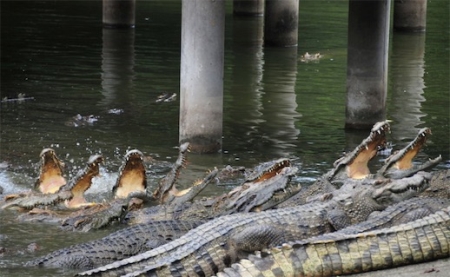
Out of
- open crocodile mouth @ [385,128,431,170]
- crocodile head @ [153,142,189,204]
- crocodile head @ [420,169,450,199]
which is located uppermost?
open crocodile mouth @ [385,128,431,170]

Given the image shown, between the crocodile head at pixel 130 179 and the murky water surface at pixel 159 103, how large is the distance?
25.7 inches

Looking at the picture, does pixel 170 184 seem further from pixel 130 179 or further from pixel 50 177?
pixel 50 177

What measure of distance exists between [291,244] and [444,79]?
608 inches

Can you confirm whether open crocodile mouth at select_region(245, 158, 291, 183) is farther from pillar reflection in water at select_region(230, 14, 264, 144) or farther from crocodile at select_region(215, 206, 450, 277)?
pillar reflection in water at select_region(230, 14, 264, 144)

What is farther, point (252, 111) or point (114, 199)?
point (252, 111)

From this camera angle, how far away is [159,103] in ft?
60.5

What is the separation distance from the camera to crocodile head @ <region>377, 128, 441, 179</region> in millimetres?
10438

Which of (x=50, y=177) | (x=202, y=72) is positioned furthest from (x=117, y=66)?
(x=50, y=177)

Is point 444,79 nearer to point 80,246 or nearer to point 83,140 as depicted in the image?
point 83,140

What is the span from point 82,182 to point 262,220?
303 centimetres

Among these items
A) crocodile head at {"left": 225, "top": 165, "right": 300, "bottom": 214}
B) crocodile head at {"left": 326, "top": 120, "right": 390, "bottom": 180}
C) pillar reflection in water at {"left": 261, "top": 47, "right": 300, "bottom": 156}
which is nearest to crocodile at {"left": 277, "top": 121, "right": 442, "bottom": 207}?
crocodile head at {"left": 326, "top": 120, "right": 390, "bottom": 180}

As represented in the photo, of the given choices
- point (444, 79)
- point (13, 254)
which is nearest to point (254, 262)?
point (13, 254)

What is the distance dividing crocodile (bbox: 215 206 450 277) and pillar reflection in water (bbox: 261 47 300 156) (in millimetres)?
6977

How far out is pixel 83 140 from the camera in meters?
15.3
